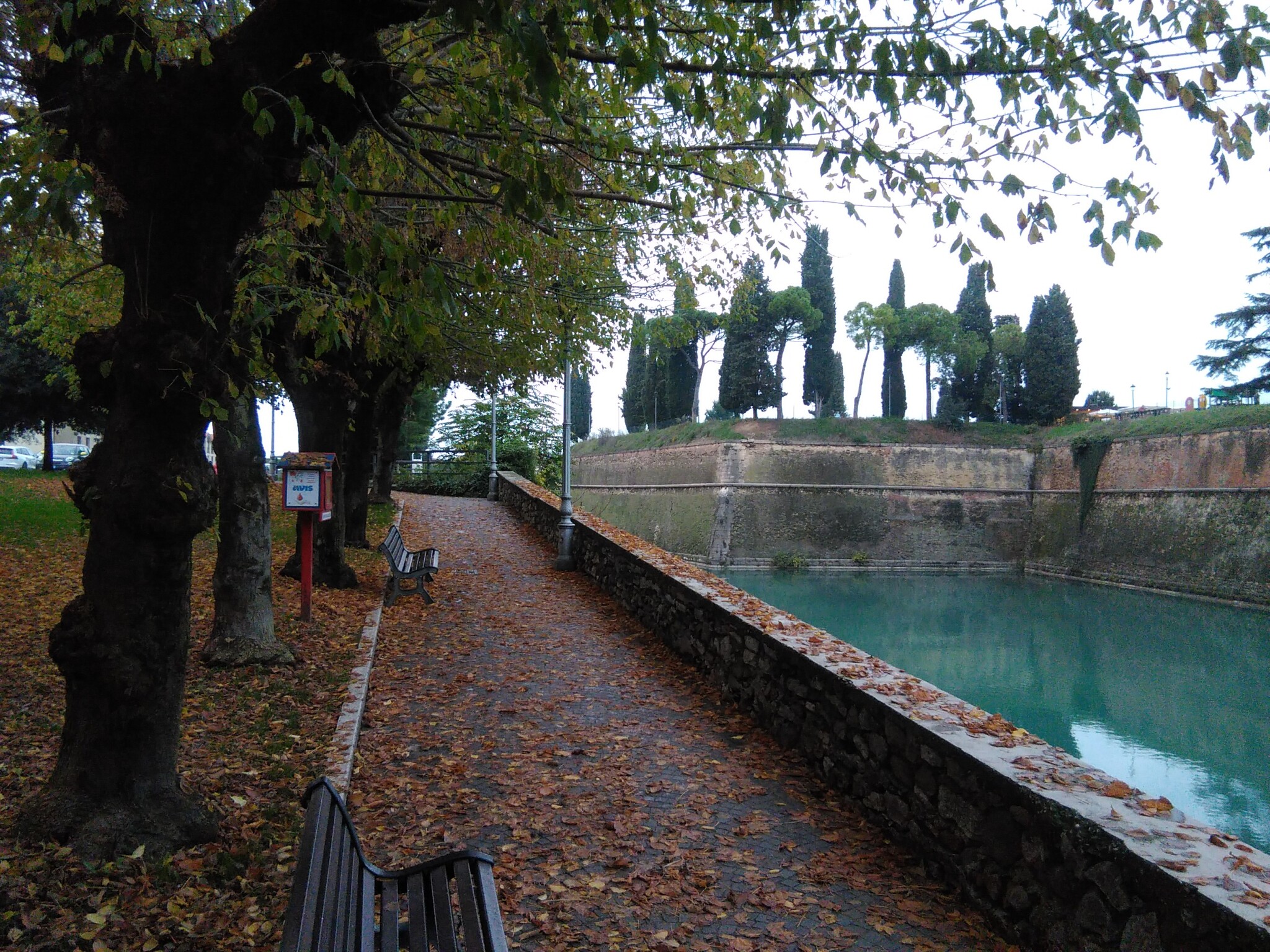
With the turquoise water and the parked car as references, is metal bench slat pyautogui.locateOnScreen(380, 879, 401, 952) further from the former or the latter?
the parked car

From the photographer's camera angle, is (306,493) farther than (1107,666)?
No

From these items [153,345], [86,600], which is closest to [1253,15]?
[153,345]

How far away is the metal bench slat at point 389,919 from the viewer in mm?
2340

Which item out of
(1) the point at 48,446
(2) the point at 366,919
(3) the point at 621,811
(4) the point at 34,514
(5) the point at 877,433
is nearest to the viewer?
(2) the point at 366,919

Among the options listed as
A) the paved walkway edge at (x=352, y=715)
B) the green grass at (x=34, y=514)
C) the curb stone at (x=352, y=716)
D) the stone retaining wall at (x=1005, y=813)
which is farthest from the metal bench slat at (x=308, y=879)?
the green grass at (x=34, y=514)

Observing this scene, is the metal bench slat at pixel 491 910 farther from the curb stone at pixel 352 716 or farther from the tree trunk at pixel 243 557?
the tree trunk at pixel 243 557

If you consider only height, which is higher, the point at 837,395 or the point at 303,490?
the point at 837,395

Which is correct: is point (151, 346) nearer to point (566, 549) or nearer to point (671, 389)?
point (566, 549)

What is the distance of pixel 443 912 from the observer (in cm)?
237

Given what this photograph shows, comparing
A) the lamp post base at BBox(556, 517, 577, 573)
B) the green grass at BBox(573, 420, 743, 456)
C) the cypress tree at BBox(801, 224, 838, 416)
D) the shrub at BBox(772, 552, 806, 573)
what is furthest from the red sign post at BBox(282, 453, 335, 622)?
the cypress tree at BBox(801, 224, 838, 416)

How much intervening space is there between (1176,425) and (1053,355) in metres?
8.27

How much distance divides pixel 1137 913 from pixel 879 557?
31.8m

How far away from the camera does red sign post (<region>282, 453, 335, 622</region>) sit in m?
7.84

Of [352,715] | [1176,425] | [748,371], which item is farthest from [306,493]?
[748,371]
